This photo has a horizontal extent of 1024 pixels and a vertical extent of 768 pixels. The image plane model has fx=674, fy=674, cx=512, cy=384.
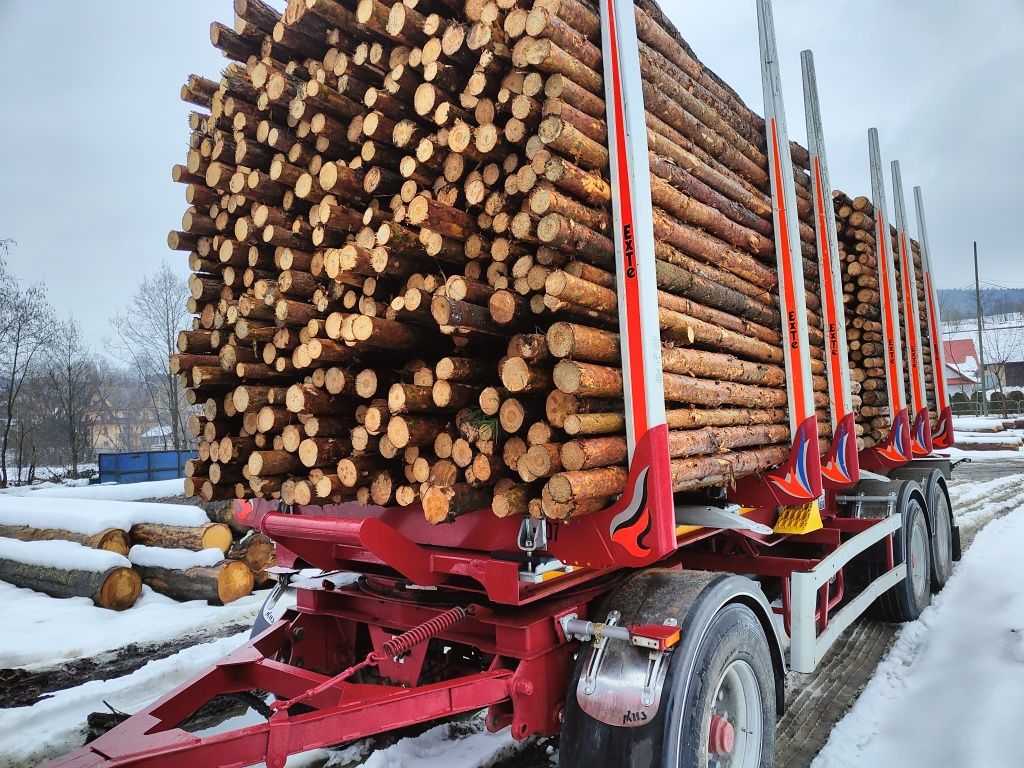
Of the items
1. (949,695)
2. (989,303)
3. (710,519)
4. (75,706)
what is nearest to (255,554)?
(75,706)

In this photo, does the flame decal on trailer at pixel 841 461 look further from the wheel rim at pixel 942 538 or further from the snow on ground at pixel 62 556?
the snow on ground at pixel 62 556

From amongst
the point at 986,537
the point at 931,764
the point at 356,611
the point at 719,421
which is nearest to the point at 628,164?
the point at 719,421

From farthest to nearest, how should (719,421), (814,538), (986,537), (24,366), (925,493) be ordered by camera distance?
1. (24,366)
2. (986,537)
3. (925,493)
4. (814,538)
5. (719,421)

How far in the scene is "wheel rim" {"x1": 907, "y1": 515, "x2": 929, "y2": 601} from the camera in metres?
6.40

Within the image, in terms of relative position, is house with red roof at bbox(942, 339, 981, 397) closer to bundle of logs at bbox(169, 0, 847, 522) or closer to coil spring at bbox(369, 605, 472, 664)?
bundle of logs at bbox(169, 0, 847, 522)

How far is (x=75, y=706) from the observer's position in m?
4.72

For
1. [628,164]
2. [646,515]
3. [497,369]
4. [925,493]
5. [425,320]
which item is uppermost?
[628,164]

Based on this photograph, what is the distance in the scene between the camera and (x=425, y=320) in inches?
118

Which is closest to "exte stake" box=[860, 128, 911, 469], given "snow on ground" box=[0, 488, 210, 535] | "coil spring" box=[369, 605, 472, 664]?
"coil spring" box=[369, 605, 472, 664]

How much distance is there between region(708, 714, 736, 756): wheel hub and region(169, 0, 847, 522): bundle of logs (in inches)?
40.7

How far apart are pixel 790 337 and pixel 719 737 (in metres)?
2.51

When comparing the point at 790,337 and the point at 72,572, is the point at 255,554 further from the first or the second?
the point at 790,337

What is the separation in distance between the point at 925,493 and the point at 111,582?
29.3 feet

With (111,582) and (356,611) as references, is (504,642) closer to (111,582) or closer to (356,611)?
(356,611)
